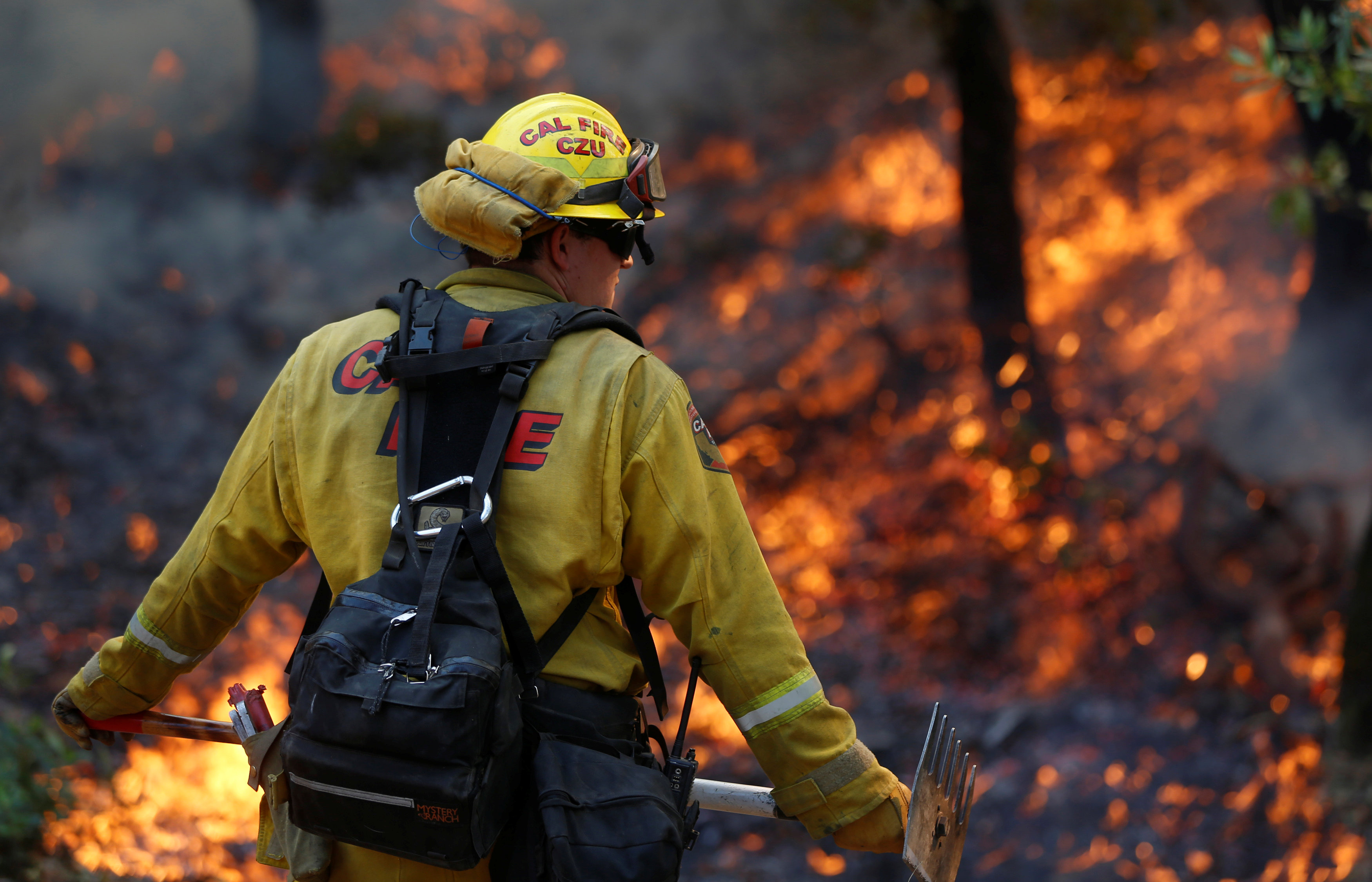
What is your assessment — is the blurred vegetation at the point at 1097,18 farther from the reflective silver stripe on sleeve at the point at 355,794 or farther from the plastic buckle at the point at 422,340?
the reflective silver stripe on sleeve at the point at 355,794

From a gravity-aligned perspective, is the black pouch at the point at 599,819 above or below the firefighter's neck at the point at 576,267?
below

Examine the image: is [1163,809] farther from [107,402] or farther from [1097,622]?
[107,402]

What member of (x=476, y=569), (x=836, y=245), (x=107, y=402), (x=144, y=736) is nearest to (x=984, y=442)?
(x=836, y=245)

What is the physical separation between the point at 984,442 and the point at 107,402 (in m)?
6.29

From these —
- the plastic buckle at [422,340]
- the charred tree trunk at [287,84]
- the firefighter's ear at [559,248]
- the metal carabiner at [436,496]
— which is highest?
the charred tree trunk at [287,84]

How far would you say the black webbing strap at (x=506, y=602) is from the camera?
180cm

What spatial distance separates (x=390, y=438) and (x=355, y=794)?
631mm

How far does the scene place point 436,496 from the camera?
1.86m

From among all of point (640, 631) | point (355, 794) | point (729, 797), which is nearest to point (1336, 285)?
point (729, 797)

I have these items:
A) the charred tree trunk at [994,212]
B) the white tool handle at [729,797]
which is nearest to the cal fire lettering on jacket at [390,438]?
the white tool handle at [729,797]

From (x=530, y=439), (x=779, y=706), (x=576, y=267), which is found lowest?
(x=779, y=706)

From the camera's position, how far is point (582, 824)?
5.94 ft

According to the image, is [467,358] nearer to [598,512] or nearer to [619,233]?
[598,512]

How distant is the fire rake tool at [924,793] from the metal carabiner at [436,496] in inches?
23.6
